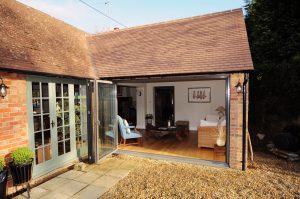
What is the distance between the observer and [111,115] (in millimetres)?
6016

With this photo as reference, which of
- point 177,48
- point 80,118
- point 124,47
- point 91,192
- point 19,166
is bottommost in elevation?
point 91,192

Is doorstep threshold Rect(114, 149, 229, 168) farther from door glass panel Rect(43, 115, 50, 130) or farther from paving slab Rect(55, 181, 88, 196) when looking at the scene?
door glass panel Rect(43, 115, 50, 130)

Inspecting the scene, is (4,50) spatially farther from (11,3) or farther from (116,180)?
(116,180)

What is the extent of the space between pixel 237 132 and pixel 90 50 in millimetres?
5785

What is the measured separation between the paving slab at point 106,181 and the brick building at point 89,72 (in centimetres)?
101

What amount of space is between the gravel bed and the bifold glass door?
125cm

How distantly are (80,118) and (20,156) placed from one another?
2.22m

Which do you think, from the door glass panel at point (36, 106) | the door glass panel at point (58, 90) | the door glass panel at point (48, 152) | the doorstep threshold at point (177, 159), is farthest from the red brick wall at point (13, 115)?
the doorstep threshold at point (177, 159)

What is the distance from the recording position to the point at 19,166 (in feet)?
11.4

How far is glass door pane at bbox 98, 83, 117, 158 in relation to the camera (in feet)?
17.9

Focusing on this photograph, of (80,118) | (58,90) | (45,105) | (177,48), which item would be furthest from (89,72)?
(177,48)

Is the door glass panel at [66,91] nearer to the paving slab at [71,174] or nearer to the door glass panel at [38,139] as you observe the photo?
the door glass panel at [38,139]

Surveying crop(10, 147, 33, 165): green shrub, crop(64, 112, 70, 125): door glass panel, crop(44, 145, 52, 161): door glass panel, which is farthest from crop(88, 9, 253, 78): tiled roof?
crop(10, 147, 33, 165): green shrub

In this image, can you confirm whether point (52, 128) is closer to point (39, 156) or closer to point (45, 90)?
point (39, 156)
